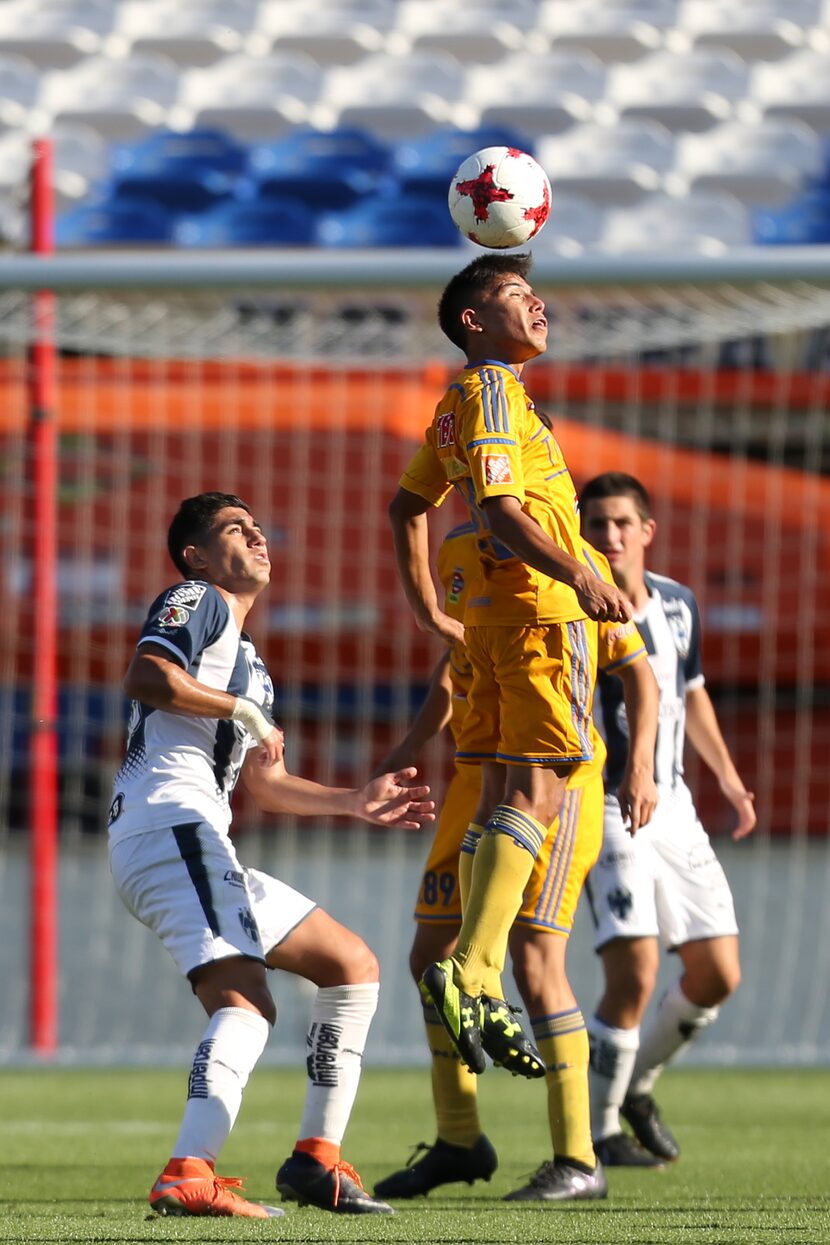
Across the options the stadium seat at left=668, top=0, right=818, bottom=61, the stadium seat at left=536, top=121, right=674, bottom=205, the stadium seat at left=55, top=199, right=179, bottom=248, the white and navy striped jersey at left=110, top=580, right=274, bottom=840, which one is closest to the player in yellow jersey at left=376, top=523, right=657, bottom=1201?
the white and navy striped jersey at left=110, top=580, right=274, bottom=840

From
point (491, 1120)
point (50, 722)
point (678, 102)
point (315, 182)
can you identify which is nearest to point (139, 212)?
point (315, 182)

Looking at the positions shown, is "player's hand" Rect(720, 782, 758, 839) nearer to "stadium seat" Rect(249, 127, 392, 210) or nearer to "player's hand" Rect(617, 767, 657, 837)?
"player's hand" Rect(617, 767, 657, 837)

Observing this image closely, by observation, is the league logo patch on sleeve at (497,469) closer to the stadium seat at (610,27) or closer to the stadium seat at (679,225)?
the stadium seat at (679,225)

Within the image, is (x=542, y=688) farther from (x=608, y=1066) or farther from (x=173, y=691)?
(x=608, y=1066)

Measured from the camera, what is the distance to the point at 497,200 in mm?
4566

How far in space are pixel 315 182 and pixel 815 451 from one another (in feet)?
12.2

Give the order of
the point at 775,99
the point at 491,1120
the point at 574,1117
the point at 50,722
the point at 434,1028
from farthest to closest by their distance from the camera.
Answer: the point at 775,99
the point at 50,722
the point at 491,1120
the point at 434,1028
the point at 574,1117

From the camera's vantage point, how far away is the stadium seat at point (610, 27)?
1184 cm

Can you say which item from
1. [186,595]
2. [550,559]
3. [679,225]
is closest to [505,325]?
[550,559]

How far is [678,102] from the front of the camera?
11.9 metres

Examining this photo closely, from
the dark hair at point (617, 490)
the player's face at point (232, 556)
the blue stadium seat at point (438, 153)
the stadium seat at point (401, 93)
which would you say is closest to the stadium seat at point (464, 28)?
the stadium seat at point (401, 93)

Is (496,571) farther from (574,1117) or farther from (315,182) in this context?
(315,182)

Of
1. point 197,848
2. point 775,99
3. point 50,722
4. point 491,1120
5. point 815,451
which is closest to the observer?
point 197,848

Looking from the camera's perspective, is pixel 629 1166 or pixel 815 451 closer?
pixel 629 1166
